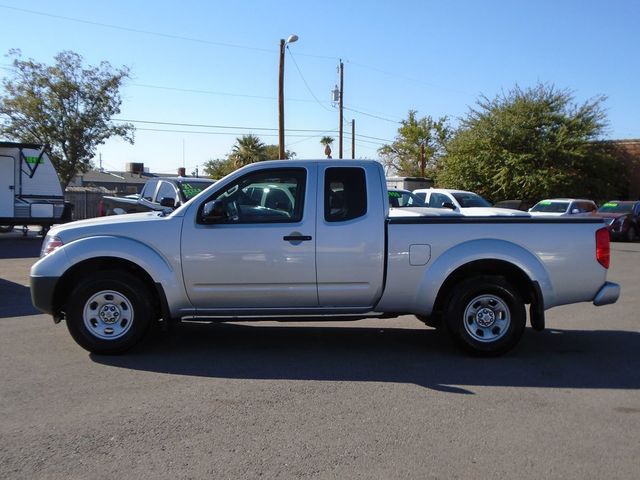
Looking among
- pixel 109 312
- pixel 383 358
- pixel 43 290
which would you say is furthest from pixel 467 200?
pixel 43 290

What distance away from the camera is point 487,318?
6.17 meters

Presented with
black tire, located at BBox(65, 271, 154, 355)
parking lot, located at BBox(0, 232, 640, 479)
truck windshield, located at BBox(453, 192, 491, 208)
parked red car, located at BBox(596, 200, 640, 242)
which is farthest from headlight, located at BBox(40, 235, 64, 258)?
parked red car, located at BBox(596, 200, 640, 242)

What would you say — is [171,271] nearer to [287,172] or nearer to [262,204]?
[262,204]

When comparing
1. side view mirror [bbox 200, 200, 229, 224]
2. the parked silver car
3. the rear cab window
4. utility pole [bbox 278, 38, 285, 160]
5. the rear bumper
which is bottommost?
the rear bumper

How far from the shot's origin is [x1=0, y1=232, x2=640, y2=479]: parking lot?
3.78m

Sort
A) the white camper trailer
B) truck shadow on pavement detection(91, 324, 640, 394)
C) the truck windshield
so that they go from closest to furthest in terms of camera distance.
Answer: truck shadow on pavement detection(91, 324, 640, 394)
the white camper trailer
the truck windshield

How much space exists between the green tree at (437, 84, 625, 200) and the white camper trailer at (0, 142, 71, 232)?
2384 centimetres

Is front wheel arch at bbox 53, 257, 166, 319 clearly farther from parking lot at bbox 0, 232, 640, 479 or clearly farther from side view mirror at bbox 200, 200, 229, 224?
side view mirror at bbox 200, 200, 229, 224

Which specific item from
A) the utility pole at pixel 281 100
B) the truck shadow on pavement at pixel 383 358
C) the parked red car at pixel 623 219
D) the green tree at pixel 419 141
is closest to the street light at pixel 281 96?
the utility pole at pixel 281 100

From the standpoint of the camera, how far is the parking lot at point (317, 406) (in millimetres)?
3777

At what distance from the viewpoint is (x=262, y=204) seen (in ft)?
20.4

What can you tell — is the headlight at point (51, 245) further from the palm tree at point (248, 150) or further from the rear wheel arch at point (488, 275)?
the palm tree at point (248, 150)

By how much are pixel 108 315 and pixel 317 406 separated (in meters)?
2.54

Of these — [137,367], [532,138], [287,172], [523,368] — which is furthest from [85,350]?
[532,138]
